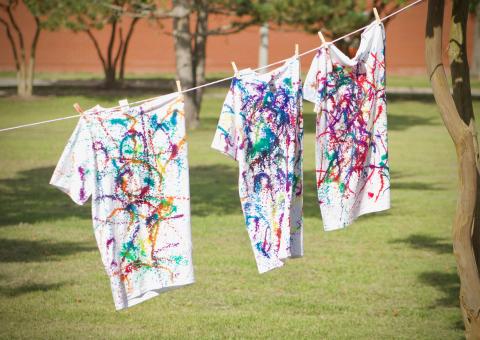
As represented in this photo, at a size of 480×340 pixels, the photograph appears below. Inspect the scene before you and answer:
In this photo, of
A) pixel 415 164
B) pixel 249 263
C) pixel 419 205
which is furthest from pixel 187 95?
pixel 249 263

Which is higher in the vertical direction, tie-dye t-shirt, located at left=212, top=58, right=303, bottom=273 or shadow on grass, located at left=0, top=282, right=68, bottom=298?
tie-dye t-shirt, located at left=212, top=58, right=303, bottom=273

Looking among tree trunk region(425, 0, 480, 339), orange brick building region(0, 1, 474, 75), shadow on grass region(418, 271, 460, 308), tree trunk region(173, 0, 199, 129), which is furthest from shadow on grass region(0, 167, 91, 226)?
orange brick building region(0, 1, 474, 75)

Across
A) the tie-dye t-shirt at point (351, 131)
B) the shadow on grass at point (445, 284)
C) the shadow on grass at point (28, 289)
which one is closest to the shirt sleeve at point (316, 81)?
the tie-dye t-shirt at point (351, 131)

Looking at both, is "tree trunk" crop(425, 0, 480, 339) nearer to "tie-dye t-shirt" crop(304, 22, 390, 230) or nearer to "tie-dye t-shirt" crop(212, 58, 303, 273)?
"tie-dye t-shirt" crop(304, 22, 390, 230)

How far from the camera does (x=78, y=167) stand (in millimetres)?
4648

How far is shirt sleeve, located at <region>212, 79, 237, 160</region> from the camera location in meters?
4.86

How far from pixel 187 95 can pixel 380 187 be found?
44.7ft

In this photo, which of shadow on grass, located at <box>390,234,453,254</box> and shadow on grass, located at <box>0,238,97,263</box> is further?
shadow on grass, located at <box>390,234,453,254</box>

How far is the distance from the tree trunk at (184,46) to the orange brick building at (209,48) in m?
10.2

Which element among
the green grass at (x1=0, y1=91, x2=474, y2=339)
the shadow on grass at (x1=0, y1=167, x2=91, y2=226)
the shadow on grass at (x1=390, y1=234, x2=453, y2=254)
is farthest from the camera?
the shadow on grass at (x1=0, y1=167, x2=91, y2=226)

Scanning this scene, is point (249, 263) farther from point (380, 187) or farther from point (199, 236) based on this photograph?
point (380, 187)

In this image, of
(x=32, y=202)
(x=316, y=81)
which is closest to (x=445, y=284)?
(x=316, y=81)

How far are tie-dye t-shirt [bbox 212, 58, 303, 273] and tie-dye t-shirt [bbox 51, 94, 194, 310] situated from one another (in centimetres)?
31

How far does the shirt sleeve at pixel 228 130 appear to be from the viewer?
4863mm
